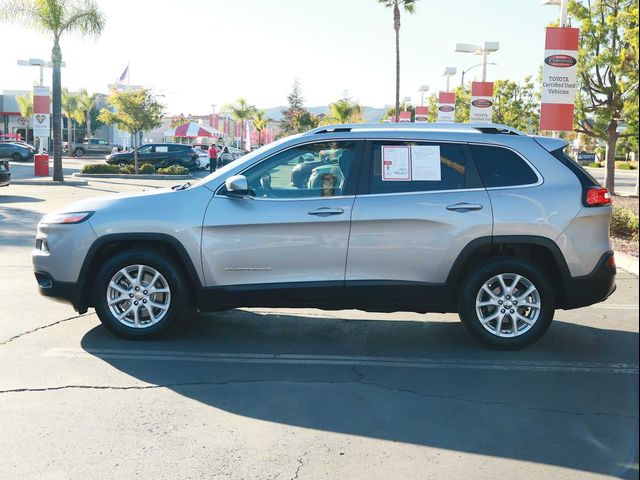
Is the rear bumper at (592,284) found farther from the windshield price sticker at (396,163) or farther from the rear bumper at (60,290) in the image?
the rear bumper at (60,290)

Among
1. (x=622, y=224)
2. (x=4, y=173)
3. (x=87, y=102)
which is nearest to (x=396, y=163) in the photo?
(x=622, y=224)

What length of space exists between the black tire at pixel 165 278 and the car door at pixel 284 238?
0.89 ft

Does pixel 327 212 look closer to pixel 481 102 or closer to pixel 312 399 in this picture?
pixel 312 399

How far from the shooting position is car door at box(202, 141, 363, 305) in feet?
19.8

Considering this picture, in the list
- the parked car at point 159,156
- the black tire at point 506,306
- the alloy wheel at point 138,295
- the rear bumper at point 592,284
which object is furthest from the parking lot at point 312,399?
the parked car at point 159,156

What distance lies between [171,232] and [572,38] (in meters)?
11.9

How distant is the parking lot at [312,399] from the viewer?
4.00 metres

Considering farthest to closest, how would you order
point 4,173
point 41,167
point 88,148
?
1. point 88,148
2. point 41,167
3. point 4,173

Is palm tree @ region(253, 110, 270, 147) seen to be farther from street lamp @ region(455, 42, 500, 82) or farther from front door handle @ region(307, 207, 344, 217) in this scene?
front door handle @ region(307, 207, 344, 217)

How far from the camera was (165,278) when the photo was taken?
20.3 feet

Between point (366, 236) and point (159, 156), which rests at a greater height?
point (159, 156)

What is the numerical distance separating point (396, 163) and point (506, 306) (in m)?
1.53

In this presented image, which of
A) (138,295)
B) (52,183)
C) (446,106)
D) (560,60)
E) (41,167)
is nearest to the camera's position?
(138,295)

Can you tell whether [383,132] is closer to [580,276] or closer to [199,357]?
[580,276]
